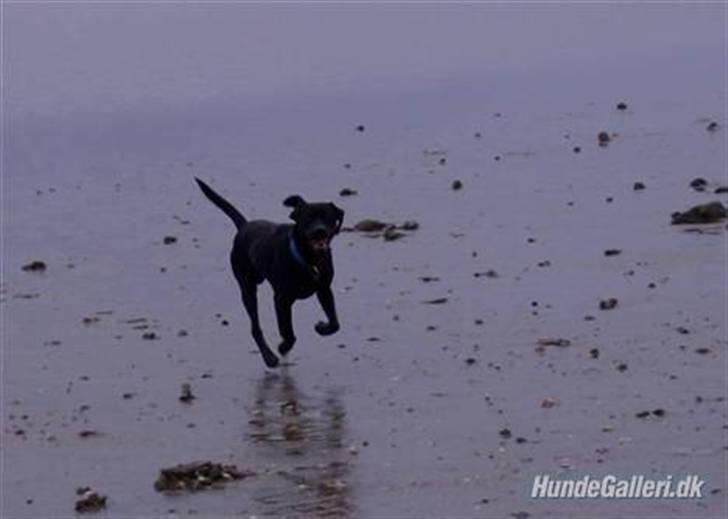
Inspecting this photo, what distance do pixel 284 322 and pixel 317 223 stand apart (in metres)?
0.68

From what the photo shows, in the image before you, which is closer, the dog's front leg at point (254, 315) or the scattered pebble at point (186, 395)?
the scattered pebble at point (186, 395)

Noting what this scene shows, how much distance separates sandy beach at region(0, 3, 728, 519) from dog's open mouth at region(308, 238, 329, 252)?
2.13 feet

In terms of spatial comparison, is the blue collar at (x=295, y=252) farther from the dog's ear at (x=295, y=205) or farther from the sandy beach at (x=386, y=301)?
the sandy beach at (x=386, y=301)

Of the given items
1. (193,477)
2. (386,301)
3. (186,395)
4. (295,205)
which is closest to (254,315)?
(295,205)

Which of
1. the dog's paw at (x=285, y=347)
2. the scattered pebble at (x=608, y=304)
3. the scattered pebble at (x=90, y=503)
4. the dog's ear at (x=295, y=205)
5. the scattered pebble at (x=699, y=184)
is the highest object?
the dog's ear at (x=295, y=205)

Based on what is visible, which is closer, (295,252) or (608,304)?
(295,252)

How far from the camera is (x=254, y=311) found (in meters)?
13.2

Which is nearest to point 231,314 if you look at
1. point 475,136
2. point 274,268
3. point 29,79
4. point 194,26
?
point 274,268

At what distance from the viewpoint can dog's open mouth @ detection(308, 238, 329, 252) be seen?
40.7 feet

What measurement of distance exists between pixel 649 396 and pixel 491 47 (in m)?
25.6

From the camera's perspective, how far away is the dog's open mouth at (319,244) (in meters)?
12.4

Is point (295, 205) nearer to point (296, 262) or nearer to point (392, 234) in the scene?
point (296, 262)

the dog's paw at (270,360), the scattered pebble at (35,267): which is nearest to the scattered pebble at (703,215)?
the dog's paw at (270,360)

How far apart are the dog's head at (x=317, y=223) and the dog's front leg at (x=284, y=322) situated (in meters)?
0.39
